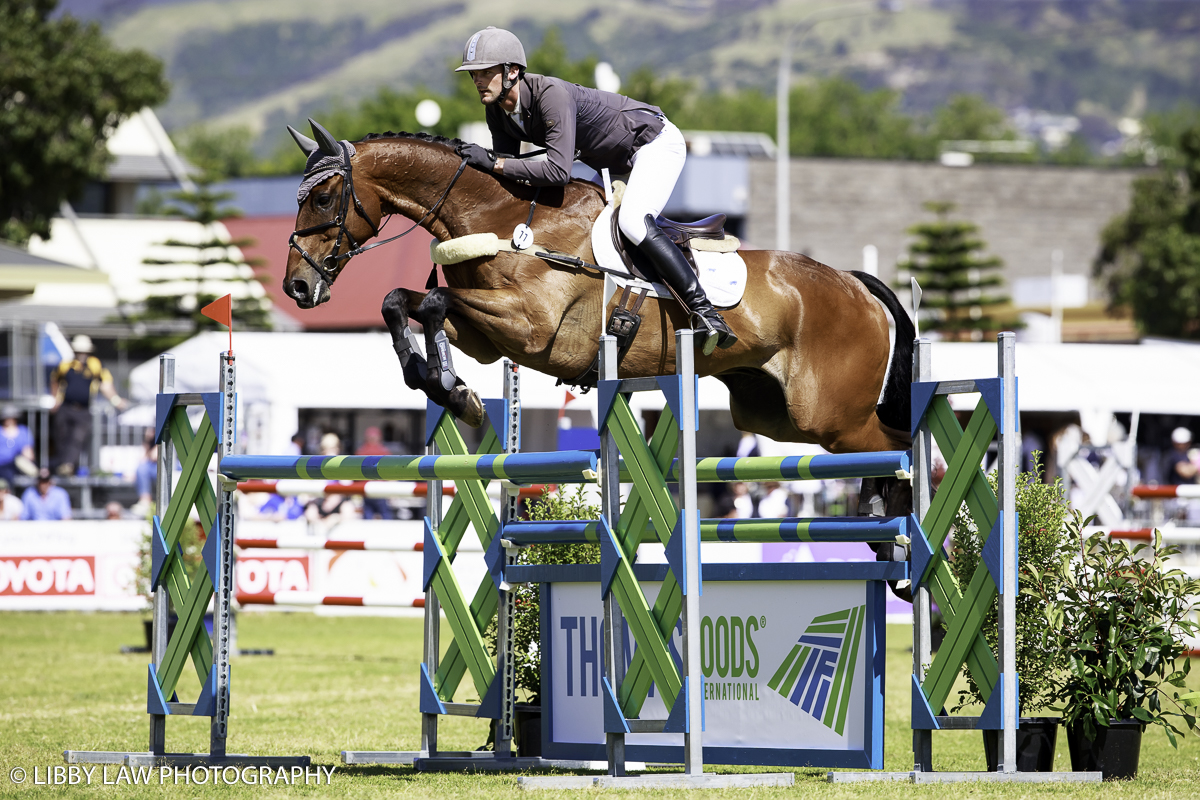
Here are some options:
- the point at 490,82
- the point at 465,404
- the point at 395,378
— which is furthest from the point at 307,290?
the point at 395,378

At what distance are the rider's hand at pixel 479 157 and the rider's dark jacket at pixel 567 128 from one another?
0.11 m

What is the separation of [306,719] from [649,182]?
3367 millimetres

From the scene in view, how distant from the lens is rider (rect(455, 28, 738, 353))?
18.7ft

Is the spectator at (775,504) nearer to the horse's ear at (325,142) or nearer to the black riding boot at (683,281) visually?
the black riding boot at (683,281)

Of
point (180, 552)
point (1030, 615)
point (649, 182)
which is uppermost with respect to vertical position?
point (649, 182)

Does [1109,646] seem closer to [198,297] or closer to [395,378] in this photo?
[395,378]

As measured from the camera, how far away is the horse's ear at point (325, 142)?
5750 mm

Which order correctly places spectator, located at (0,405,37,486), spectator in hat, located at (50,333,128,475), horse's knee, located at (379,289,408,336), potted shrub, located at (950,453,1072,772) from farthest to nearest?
spectator in hat, located at (50,333,128,475)
spectator, located at (0,405,37,486)
horse's knee, located at (379,289,408,336)
potted shrub, located at (950,453,1072,772)

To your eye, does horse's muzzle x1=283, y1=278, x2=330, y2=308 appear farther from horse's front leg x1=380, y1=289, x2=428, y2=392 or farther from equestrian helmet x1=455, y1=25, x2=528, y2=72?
equestrian helmet x1=455, y1=25, x2=528, y2=72

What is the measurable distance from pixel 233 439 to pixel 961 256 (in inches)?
1028

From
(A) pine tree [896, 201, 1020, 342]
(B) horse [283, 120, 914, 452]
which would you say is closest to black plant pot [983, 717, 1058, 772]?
(B) horse [283, 120, 914, 452]

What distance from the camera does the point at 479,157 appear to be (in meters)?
5.93

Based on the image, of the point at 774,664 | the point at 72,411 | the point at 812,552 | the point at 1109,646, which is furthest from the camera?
the point at 72,411

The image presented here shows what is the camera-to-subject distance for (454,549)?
580 centimetres
